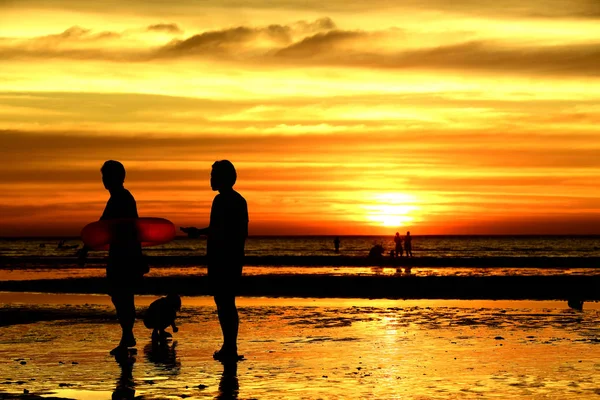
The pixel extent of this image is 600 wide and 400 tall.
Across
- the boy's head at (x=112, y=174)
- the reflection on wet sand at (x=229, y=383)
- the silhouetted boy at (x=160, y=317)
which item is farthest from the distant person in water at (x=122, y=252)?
the reflection on wet sand at (x=229, y=383)

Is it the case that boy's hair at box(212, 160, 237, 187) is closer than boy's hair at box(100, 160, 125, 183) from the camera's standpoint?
Yes

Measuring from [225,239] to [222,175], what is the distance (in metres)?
0.79

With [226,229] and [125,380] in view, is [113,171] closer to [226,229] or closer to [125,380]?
[226,229]

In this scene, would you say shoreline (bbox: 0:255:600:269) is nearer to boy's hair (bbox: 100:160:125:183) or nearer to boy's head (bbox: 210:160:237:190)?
boy's hair (bbox: 100:160:125:183)

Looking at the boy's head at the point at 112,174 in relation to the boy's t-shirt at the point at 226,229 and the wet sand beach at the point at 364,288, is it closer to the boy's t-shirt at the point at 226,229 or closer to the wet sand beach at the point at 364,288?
the boy's t-shirt at the point at 226,229

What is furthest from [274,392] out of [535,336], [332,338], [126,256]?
[535,336]

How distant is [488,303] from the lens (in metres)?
21.8

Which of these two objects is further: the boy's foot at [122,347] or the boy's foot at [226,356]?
the boy's foot at [122,347]

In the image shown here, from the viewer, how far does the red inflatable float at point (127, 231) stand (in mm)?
11797

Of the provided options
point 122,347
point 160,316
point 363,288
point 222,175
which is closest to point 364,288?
point 363,288

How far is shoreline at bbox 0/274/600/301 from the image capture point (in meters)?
24.8

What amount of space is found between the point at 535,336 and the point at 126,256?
6.24 metres

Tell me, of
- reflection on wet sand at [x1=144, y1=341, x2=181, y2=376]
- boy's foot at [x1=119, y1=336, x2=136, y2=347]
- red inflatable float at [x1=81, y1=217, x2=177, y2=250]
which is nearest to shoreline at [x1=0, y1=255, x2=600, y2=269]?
reflection on wet sand at [x1=144, y1=341, x2=181, y2=376]

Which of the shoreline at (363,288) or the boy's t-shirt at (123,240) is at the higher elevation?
the boy's t-shirt at (123,240)
